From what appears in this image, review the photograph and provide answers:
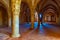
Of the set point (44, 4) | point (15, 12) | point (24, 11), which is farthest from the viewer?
point (24, 11)

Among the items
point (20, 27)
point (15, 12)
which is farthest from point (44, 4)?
point (15, 12)

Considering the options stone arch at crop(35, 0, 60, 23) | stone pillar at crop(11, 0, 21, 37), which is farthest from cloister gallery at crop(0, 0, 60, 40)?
stone arch at crop(35, 0, 60, 23)

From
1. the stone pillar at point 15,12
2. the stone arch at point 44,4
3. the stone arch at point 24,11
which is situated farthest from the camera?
the stone arch at point 24,11

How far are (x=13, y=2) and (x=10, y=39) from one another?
2560mm

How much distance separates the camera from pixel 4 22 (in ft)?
64.1

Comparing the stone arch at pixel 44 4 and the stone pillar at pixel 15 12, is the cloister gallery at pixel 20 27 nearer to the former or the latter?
the stone pillar at pixel 15 12

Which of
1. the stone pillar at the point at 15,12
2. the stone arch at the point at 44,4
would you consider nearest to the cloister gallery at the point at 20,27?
the stone pillar at the point at 15,12

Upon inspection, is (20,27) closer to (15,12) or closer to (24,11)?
(15,12)

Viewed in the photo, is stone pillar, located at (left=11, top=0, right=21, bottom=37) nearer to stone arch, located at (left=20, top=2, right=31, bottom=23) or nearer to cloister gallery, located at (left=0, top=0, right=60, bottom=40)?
cloister gallery, located at (left=0, top=0, right=60, bottom=40)

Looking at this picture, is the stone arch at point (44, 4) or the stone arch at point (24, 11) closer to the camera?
the stone arch at point (44, 4)

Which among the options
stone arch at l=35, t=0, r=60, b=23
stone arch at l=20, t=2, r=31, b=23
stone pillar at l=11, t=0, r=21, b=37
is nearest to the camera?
stone pillar at l=11, t=0, r=21, b=37

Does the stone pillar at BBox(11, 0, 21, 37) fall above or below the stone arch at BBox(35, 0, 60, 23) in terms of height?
below

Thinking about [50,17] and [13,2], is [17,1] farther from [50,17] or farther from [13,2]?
[50,17]

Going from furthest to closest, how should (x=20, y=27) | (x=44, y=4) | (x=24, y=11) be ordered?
(x=24, y=11), (x=44, y=4), (x=20, y=27)
